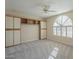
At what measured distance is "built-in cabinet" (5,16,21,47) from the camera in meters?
6.29

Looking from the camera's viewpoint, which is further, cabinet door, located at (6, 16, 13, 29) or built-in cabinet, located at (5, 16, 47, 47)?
built-in cabinet, located at (5, 16, 47, 47)

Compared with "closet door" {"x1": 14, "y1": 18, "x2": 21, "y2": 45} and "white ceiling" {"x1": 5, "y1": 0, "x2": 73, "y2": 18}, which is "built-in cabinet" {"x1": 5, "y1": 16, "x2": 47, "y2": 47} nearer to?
"closet door" {"x1": 14, "y1": 18, "x2": 21, "y2": 45}

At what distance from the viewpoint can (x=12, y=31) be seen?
665 cm

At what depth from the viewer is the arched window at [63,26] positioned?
23.7 ft

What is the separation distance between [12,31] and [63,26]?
4624 millimetres

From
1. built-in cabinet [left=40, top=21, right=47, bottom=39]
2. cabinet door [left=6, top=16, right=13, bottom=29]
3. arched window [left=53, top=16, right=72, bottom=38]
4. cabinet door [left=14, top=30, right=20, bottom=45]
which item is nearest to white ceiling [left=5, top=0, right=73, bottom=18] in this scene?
cabinet door [left=6, top=16, right=13, bottom=29]

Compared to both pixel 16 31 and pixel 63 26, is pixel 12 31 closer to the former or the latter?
pixel 16 31

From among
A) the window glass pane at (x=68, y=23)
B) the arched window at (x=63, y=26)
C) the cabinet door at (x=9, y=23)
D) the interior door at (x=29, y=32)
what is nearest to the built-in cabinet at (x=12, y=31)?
the cabinet door at (x=9, y=23)

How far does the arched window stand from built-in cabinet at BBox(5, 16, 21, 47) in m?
4.04

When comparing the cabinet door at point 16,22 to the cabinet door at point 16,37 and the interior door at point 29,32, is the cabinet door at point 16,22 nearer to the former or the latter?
the cabinet door at point 16,37

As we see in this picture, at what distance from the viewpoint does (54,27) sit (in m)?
9.35

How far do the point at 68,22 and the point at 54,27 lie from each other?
7.19 feet
